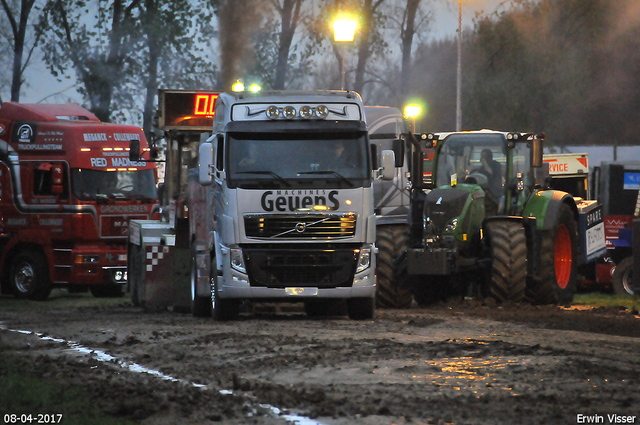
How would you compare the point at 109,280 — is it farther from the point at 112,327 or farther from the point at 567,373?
the point at 567,373

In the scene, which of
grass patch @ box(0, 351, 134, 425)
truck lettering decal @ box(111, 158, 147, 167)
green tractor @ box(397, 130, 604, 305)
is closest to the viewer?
grass patch @ box(0, 351, 134, 425)

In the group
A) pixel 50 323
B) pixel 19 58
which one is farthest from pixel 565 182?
pixel 19 58

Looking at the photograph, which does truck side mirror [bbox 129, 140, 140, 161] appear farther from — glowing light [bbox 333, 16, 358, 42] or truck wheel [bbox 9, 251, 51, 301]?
glowing light [bbox 333, 16, 358, 42]

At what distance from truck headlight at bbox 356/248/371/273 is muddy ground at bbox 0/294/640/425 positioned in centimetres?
77

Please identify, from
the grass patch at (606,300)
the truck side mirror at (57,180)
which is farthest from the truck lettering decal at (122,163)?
the grass patch at (606,300)

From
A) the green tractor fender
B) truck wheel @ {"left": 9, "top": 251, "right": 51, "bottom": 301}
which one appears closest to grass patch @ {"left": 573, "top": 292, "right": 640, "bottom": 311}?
the green tractor fender

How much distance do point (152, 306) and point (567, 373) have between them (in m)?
11.5

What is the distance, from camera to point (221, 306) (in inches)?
620

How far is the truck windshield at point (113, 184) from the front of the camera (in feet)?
79.8

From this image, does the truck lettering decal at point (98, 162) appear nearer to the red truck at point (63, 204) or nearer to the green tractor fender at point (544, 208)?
the red truck at point (63, 204)

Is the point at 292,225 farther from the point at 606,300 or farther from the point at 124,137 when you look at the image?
the point at 124,137

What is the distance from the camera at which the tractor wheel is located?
16859 millimetres

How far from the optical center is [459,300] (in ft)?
60.7

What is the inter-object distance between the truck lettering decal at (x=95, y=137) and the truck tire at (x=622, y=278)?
1135 centimetres
